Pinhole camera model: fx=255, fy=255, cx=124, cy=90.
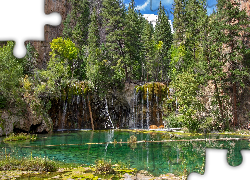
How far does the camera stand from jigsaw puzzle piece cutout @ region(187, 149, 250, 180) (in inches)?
139

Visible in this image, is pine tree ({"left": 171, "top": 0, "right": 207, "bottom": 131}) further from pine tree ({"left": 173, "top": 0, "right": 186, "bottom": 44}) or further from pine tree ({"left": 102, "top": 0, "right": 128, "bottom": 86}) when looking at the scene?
pine tree ({"left": 102, "top": 0, "right": 128, "bottom": 86})

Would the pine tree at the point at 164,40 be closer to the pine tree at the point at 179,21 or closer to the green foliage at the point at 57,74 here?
the pine tree at the point at 179,21

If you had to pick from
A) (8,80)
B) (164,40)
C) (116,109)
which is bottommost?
(116,109)

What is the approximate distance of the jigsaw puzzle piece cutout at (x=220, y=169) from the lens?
3.54 m

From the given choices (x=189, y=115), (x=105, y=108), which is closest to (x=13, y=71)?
(x=105, y=108)

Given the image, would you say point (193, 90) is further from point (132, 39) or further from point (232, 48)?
point (132, 39)

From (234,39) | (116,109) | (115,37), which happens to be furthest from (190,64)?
(116,109)

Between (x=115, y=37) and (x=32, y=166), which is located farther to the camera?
(x=115, y=37)

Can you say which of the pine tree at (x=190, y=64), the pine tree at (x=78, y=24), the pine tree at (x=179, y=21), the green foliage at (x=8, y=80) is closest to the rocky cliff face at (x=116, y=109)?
the pine tree at (x=190, y=64)

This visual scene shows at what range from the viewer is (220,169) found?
3.61m

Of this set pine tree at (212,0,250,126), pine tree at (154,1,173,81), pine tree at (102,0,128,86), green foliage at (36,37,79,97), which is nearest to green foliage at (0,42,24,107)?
green foliage at (36,37,79,97)

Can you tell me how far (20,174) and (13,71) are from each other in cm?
1591

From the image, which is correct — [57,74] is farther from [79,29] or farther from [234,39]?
[234,39]

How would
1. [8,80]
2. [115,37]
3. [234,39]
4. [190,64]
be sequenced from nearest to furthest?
[8,80] → [234,39] → [190,64] → [115,37]
